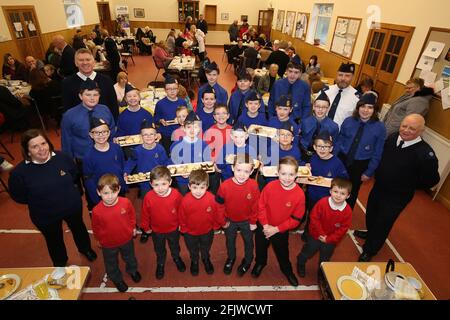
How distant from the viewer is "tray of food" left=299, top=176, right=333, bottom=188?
3.34 m

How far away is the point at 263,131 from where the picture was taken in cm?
397

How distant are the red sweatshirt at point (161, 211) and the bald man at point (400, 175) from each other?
2.67 m

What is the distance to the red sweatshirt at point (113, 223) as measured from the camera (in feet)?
9.20

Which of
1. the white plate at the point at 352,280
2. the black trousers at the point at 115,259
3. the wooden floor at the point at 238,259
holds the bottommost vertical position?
the wooden floor at the point at 238,259

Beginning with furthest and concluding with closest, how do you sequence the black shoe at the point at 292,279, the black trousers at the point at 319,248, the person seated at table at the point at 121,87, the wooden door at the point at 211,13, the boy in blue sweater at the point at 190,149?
the wooden door at the point at 211,13
the person seated at table at the point at 121,87
the boy in blue sweater at the point at 190,149
the black shoe at the point at 292,279
the black trousers at the point at 319,248

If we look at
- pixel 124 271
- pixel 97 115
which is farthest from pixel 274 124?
pixel 124 271

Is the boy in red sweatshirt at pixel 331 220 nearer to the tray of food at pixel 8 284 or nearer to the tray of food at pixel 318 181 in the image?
the tray of food at pixel 318 181

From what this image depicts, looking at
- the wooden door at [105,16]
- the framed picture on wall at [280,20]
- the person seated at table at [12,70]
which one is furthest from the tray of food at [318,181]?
the wooden door at [105,16]

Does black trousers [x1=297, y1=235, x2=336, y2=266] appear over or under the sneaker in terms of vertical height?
over

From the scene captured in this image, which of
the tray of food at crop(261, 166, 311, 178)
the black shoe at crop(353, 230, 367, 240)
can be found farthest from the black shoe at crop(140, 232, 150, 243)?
the black shoe at crop(353, 230, 367, 240)

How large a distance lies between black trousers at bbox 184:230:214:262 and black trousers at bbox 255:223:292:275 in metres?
0.60

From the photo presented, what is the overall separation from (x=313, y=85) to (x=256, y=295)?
5.75 m

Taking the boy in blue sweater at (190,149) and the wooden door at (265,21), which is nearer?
the boy in blue sweater at (190,149)

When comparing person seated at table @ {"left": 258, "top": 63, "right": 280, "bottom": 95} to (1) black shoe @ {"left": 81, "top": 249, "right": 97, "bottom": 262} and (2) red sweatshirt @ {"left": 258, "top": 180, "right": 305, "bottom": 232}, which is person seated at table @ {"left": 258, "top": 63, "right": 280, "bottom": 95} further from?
(1) black shoe @ {"left": 81, "top": 249, "right": 97, "bottom": 262}
